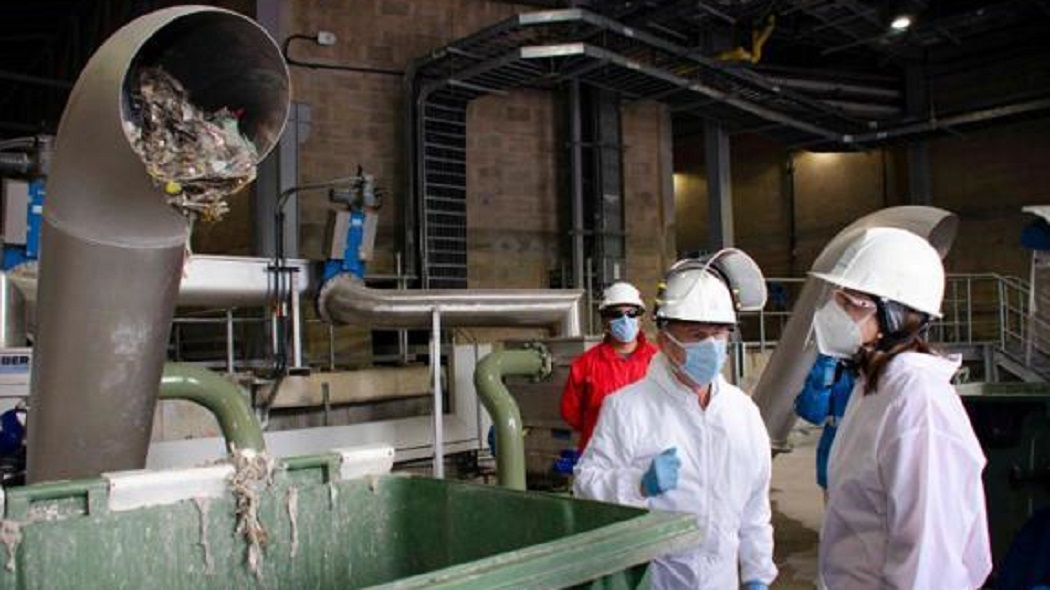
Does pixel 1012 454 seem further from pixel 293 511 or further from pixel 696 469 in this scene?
pixel 293 511

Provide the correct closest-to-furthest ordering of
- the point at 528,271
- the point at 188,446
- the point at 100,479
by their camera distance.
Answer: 1. the point at 100,479
2. the point at 188,446
3. the point at 528,271

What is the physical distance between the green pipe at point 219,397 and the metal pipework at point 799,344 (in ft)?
9.83

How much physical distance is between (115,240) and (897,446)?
2.00 meters

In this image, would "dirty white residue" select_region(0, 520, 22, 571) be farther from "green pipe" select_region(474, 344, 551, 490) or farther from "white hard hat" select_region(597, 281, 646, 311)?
"green pipe" select_region(474, 344, 551, 490)

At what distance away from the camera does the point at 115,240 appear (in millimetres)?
2289

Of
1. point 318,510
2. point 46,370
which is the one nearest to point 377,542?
point 318,510

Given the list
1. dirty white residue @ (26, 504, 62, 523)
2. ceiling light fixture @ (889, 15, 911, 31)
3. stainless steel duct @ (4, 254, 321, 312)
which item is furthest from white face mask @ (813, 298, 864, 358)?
ceiling light fixture @ (889, 15, 911, 31)

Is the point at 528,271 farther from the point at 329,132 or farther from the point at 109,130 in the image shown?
the point at 109,130

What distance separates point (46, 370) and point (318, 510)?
93cm

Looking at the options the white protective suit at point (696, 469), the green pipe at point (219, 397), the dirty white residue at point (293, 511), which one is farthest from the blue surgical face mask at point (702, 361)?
the green pipe at point (219, 397)

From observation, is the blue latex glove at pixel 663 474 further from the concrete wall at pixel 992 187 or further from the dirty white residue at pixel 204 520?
the concrete wall at pixel 992 187

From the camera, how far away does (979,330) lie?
38.7 feet

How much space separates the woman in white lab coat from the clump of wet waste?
5.34ft

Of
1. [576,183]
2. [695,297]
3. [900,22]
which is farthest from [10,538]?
[900,22]
